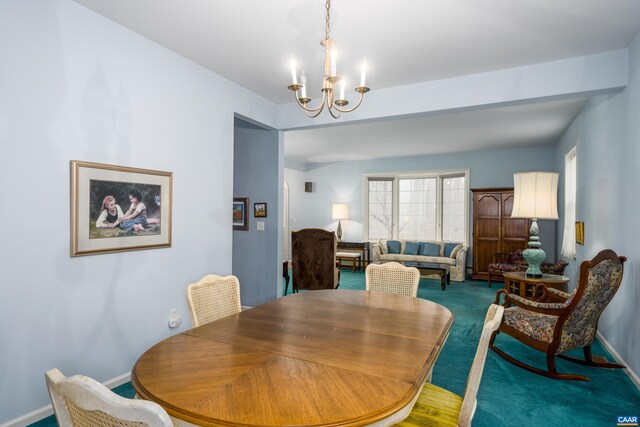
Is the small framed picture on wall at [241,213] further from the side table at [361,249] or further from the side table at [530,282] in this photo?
the side table at [361,249]

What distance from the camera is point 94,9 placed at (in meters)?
2.41

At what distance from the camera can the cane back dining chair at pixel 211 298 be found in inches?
82.5

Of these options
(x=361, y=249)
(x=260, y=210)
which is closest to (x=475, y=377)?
(x=260, y=210)

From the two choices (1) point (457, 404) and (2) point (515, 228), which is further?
(2) point (515, 228)

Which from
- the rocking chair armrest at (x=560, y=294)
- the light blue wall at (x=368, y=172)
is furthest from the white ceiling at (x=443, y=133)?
the rocking chair armrest at (x=560, y=294)

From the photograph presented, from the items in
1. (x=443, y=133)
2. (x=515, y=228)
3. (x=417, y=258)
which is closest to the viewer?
(x=443, y=133)

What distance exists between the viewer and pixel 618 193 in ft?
10.1

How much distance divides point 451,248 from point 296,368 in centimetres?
640

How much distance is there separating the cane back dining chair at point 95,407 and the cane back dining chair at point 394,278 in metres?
2.21

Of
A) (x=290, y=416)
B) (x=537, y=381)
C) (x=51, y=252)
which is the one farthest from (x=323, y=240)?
(x=290, y=416)

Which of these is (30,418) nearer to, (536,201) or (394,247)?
(536,201)

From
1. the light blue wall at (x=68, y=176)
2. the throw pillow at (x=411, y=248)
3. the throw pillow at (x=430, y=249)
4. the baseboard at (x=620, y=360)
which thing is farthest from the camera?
the throw pillow at (x=411, y=248)

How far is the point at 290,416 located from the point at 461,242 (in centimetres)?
719

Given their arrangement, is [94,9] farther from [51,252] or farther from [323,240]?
[323,240]
